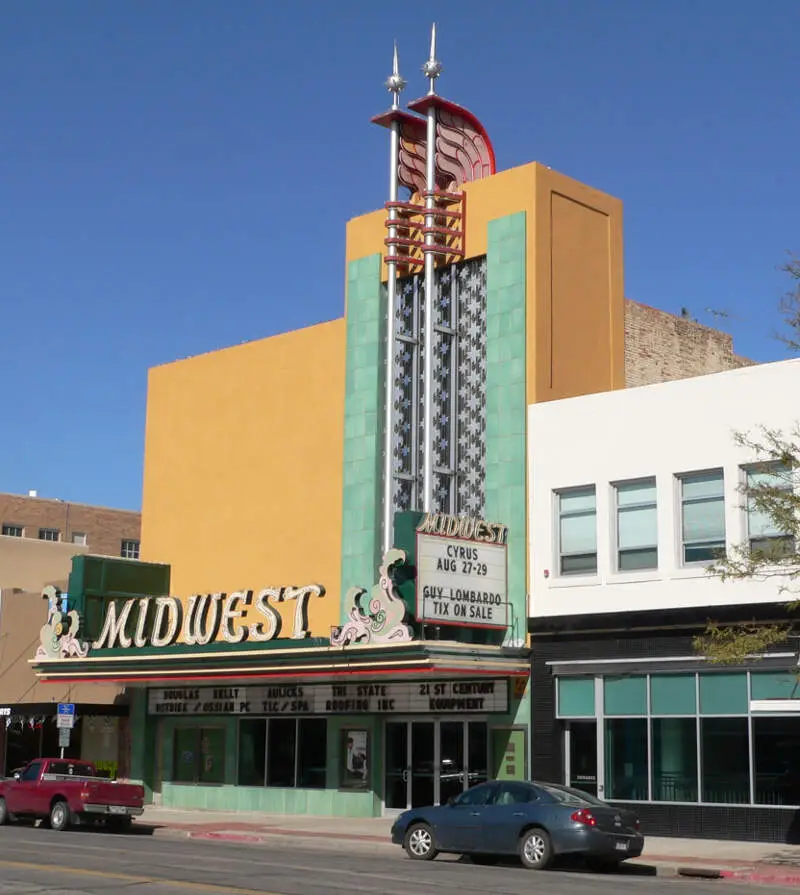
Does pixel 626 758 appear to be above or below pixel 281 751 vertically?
above

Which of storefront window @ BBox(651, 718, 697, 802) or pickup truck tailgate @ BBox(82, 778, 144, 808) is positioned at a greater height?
storefront window @ BBox(651, 718, 697, 802)

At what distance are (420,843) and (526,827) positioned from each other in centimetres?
265

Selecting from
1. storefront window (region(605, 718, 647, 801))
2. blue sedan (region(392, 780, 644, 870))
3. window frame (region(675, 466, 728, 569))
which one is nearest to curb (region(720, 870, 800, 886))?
blue sedan (region(392, 780, 644, 870))

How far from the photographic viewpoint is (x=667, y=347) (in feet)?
122

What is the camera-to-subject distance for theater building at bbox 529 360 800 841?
27031 mm

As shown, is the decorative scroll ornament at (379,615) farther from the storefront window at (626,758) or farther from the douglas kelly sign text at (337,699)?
the storefront window at (626,758)

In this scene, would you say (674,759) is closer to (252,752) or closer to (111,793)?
(111,793)

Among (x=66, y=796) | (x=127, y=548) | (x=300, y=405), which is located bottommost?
(x=66, y=796)

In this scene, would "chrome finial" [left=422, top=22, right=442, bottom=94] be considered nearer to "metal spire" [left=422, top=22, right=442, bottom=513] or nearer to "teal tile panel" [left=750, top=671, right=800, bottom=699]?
"metal spire" [left=422, top=22, right=442, bottom=513]

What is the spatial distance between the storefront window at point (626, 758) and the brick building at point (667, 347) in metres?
9.83

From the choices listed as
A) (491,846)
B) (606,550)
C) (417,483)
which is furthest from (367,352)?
(491,846)

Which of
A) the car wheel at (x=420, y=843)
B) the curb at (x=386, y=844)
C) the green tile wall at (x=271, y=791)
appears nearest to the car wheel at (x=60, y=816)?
the curb at (x=386, y=844)

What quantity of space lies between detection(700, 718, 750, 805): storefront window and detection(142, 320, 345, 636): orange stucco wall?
37.7 feet

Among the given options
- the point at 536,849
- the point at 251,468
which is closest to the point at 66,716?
the point at 251,468
